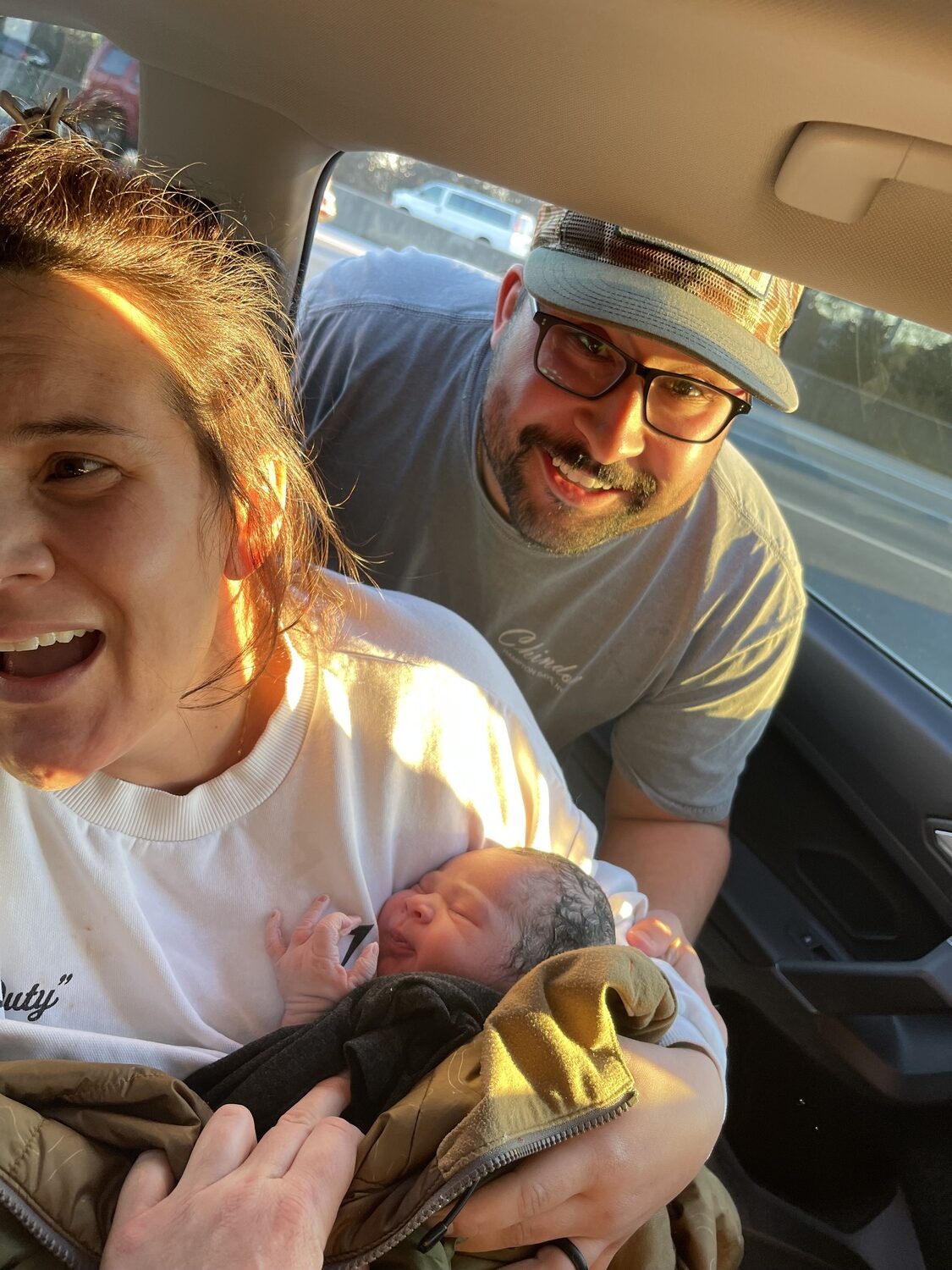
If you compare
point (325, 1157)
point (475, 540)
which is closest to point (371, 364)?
point (475, 540)

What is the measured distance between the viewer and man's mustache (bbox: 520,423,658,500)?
222 cm

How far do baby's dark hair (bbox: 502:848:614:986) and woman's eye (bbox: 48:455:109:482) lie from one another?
3.04 feet

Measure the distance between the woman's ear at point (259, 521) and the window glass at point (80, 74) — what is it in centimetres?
52

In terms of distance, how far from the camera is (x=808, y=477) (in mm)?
3016

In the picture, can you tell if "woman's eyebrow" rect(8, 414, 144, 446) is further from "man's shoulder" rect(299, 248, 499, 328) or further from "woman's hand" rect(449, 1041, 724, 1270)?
"man's shoulder" rect(299, 248, 499, 328)

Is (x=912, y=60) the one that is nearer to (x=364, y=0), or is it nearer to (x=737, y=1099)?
(x=364, y=0)

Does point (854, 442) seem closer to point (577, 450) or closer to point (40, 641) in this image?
point (577, 450)

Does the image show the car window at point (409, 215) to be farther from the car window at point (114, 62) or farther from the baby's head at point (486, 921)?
the baby's head at point (486, 921)

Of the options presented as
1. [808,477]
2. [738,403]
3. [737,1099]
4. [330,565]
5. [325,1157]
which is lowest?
[737,1099]

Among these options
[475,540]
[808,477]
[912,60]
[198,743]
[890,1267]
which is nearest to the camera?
[912,60]

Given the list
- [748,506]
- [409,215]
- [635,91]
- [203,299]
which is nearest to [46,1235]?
[203,299]

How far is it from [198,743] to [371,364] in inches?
46.3

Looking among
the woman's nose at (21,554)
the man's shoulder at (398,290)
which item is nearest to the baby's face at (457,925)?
the woman's nose at (21,554)

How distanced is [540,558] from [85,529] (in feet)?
4.25
